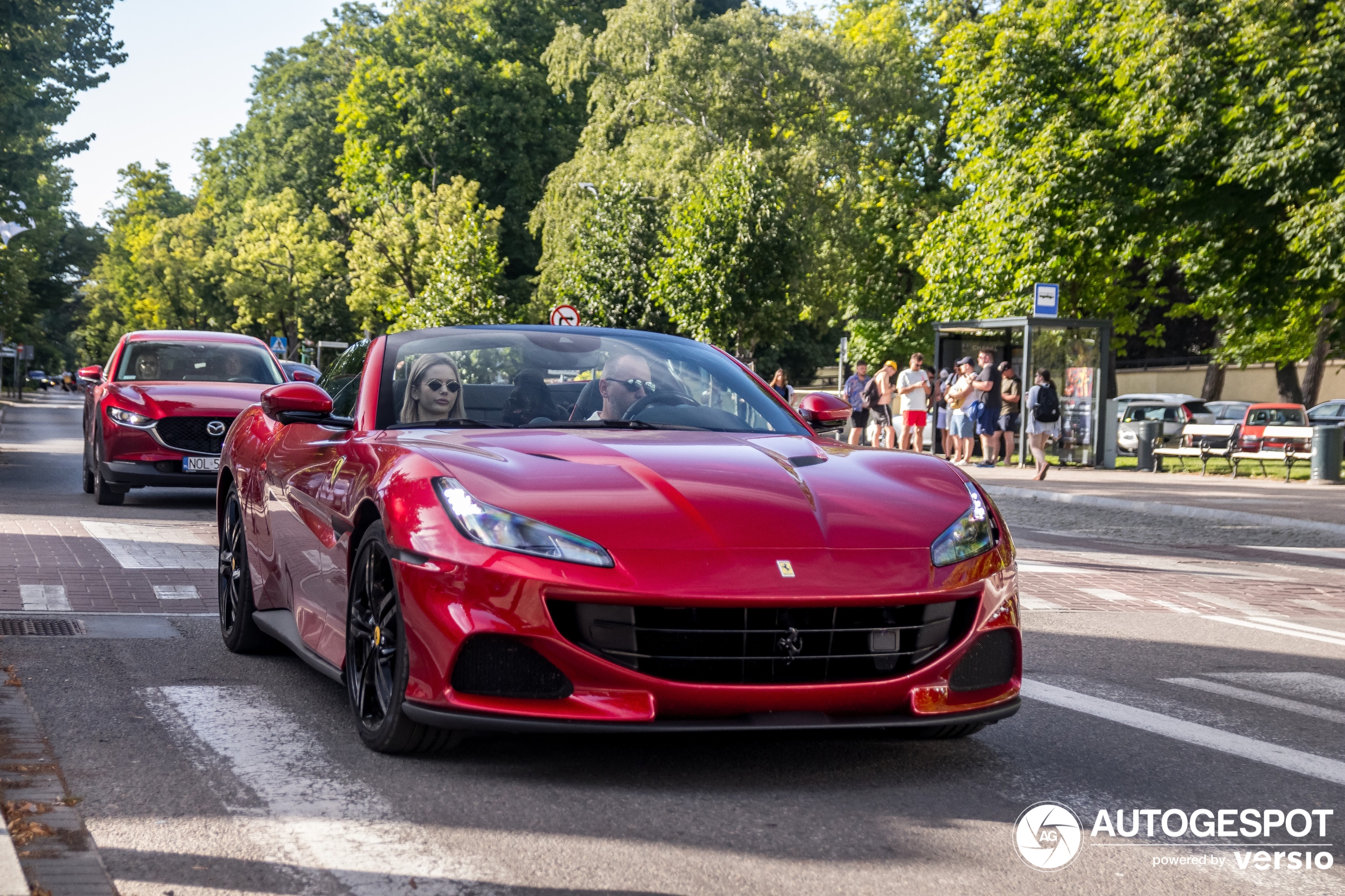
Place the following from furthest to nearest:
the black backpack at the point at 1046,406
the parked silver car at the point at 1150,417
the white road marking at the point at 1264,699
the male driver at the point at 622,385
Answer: the parked silver car at the point at 1150,417 < the black backpack at the point at 1046,406 < the white road marking at the point at 1264,699 < the male driver at the point at 622,385

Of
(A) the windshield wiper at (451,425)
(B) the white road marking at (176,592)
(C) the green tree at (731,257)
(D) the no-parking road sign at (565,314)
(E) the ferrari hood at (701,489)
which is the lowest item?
(B) the white road marking at (176,592)

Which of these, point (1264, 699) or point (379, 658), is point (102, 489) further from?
point (1264, 699)

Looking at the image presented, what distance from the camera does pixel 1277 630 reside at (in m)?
8.55

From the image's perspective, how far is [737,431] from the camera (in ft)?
18.2

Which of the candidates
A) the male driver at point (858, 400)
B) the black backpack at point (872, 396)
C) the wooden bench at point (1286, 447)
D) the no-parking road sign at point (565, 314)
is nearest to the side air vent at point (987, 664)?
the male driver at point (858, 400)

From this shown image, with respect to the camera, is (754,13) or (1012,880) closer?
(1012,880)

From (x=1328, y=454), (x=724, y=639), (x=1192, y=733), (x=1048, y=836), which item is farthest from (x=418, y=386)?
(x=1328, y=454)

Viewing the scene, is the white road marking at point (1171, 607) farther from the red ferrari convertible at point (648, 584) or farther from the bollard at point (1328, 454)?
the bollard at point (1328, 454)

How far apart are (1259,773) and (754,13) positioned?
43881mm

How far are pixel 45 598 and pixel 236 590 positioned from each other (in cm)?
205

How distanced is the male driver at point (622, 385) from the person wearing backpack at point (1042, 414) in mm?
18953

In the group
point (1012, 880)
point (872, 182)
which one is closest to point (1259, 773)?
point (1012, 880)

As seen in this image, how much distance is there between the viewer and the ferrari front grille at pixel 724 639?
4.21 metres

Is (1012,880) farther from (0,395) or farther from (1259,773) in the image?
(0,395)
